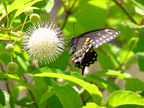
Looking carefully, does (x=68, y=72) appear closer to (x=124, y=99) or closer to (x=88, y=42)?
(x=124, y=99)

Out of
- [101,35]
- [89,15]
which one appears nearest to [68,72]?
[101,35]

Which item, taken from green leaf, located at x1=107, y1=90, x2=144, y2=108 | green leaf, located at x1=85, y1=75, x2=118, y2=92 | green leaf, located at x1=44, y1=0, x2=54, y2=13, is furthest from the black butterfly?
green leaf, located at x1=107, y1=90, x2=144, y2=108

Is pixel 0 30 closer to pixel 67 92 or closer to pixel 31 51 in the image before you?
pixel 31 51

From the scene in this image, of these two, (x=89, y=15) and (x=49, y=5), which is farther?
(x=89, y=15)

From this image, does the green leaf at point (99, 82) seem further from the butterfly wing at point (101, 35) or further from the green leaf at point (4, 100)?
the green leaf at point (4, 100)

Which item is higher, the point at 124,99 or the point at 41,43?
the point at 41,43

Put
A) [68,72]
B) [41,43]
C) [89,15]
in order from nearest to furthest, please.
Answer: [68,72] → [41,43] → [89,15]

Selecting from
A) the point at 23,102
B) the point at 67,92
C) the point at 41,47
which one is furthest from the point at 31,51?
the point at 23,102
